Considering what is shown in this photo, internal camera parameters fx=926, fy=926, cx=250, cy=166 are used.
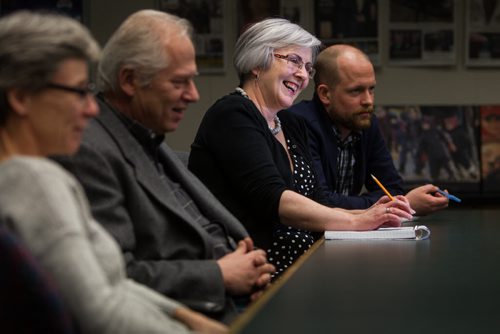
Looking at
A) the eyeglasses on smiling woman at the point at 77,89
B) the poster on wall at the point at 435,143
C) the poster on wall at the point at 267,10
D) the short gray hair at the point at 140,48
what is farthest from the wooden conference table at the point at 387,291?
the poster on wall at the point at 267,10

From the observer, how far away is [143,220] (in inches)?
78.0

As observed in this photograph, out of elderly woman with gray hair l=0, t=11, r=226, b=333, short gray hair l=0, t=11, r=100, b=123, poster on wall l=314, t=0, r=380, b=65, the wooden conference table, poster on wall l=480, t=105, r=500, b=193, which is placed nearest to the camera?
elderly woman with gray hair l=0, t=11, r=226, b=333

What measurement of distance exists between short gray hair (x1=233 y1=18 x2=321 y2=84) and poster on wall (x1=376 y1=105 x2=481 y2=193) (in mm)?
2186

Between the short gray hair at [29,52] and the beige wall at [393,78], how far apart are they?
13.3 feet

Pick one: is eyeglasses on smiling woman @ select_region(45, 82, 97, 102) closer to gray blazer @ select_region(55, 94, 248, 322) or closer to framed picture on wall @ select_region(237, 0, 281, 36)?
gray blazer @ select_region(55, 94, 248, 322)

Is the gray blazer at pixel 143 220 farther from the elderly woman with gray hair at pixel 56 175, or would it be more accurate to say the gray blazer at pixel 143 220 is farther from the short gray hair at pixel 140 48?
the elderly woman with gray hair at pixel 56 175

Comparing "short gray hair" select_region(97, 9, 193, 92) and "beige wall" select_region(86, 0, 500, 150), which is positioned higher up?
"short gray hair" select_region(97, 9, 193, 92)

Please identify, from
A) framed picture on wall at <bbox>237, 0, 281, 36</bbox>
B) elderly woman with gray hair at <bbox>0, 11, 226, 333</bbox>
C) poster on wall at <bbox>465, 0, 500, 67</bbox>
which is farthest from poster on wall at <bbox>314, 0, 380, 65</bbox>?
elderly woman with gray hair at <bbox>0, 11, 226, 333</bbox>

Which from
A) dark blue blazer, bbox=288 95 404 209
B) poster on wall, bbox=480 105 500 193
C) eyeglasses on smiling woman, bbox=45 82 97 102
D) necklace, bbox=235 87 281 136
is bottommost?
poster on wall, bbox=480 105 500 193

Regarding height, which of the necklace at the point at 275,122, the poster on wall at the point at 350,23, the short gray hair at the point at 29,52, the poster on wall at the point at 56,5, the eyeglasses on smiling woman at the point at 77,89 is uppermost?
the short gray hair at the point at 29,52

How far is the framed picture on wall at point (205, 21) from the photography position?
5.36m

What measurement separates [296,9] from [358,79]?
1508 millimetres

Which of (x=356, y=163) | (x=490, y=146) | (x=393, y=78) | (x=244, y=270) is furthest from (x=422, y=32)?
(x=244, y=270)

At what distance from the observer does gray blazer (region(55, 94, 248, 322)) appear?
1.85 meters
